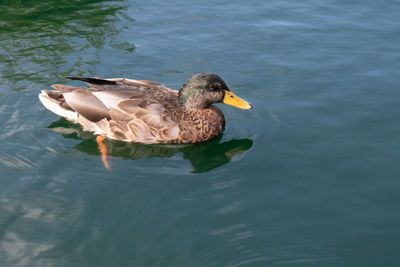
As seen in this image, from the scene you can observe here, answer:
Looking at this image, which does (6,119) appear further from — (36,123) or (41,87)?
(41,87)

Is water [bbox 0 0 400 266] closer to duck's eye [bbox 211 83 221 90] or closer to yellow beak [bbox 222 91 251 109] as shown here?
yellow beak [bbox 222 91 251 109]

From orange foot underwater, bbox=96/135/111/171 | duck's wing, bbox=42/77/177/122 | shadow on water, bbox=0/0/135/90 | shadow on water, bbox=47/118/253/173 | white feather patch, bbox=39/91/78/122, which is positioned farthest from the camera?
shadow on water, bbox=0/0/135/90

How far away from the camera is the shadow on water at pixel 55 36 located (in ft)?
28.5

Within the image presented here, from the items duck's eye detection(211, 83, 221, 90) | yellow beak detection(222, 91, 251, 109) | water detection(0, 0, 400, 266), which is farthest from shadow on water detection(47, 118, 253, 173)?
duck's eye detection(211, 83, 221, 90)

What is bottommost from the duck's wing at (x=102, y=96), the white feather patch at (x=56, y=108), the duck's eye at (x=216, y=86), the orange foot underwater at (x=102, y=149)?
the orange foot underwater at (x=102, y=149)

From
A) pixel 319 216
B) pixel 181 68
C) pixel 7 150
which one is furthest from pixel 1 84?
pixel 319 216

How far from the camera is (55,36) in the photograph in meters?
9.80

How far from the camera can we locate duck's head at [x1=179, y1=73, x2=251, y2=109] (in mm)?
6934

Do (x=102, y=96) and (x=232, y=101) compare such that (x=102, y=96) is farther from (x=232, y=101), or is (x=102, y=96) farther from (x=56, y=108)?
(x=232, y=101)

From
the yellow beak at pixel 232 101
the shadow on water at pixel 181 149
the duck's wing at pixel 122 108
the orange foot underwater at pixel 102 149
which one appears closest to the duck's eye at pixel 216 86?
the yellow beak at pixel 232 101

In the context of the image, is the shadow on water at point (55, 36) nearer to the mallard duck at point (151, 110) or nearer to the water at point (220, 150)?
the water at point (220, 150)

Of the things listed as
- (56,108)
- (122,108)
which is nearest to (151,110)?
(122,108)

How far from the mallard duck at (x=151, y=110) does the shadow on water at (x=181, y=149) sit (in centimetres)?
9

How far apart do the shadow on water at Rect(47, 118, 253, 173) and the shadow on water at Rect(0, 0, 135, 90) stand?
1.90 meters
